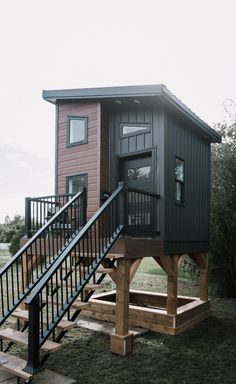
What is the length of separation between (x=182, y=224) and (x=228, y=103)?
5943 mm

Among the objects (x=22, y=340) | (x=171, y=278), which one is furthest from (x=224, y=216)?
(x=22, y=340)

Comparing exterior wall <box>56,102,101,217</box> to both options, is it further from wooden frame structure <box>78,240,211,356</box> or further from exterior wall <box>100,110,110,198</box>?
wooden frame structure <box>78,240,211,356</box>

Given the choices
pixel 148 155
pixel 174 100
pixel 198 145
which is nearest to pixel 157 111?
pixel 174 100

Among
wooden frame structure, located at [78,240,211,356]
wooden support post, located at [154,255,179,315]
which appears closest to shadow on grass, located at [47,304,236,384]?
wooden frame structure, located at [78,240,211,356]

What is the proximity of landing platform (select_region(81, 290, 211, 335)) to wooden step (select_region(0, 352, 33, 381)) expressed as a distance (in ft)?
10.1

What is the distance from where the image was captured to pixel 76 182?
8.02 metres

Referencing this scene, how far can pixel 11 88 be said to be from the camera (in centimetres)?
3478

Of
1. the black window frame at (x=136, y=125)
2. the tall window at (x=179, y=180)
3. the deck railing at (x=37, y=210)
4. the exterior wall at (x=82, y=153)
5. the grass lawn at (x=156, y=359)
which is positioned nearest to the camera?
the grass lawn at (x=156, y=359)

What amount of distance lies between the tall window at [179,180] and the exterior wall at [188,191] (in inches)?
4.9

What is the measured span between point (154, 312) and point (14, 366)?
11.3 ft

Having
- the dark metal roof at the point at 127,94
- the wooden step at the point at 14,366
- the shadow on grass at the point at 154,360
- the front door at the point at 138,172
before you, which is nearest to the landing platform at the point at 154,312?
the shadow on grass at the point at 154,360

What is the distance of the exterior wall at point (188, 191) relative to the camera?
23.8 feet

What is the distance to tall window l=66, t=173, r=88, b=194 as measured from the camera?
786cm

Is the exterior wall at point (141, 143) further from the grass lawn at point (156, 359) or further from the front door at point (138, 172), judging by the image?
the grass lawn at point (156, 359)
